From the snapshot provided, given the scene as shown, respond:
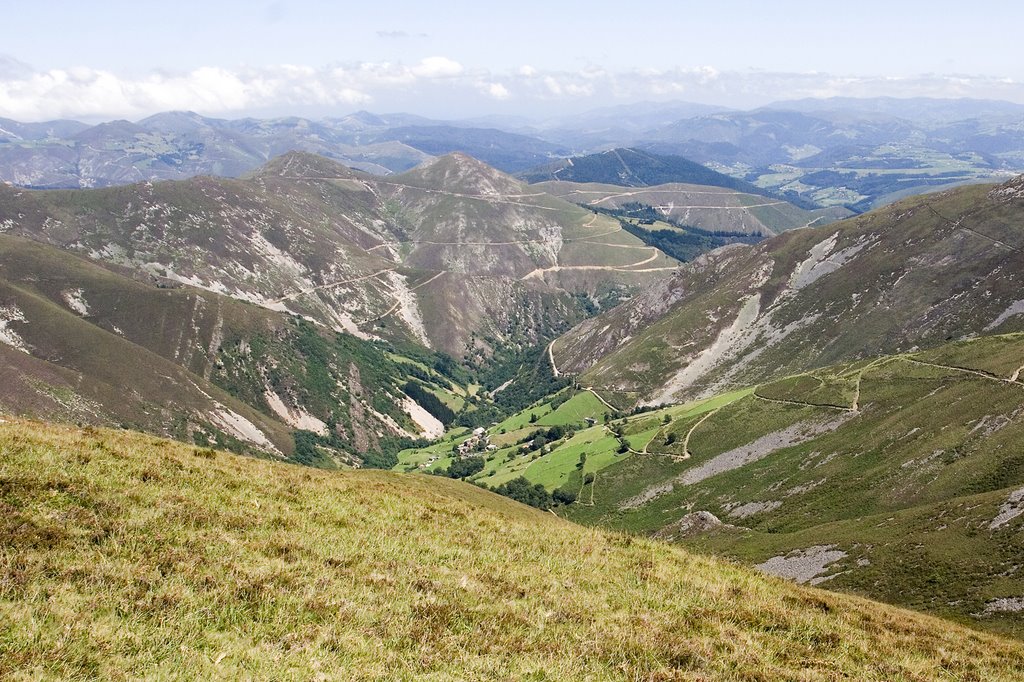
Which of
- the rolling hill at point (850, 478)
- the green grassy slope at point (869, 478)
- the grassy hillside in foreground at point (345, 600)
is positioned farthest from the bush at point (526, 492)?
the grassy hillside in foreground at point (345, 600)

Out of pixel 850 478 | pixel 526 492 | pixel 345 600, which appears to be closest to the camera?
pixel 345 600

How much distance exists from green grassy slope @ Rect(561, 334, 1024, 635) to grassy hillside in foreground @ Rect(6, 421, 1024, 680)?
4111 centimetres

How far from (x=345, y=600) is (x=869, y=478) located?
10151 cm

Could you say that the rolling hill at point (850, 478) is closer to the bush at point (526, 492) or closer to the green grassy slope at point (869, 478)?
the green grassy slope at point (869, 478)

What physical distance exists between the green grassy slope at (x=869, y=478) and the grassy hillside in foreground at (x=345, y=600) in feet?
135

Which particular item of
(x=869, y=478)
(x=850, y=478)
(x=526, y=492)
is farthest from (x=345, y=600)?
(x=526, y=492)

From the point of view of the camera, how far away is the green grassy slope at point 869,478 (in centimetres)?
5816

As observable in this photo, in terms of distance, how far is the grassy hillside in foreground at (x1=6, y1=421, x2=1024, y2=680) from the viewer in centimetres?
1295

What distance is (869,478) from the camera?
95625 mm

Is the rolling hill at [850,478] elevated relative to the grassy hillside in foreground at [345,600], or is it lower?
lower

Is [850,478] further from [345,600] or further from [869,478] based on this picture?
[345,600]

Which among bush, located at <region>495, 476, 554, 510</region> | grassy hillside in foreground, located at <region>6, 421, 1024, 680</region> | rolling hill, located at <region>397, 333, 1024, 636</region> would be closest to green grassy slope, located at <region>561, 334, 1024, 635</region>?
rolling hill, located at <region>397, 333, 1024, 636</region>

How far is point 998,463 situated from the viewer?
79.7 m

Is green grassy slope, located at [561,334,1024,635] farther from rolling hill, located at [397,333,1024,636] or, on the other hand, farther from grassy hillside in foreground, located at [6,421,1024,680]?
grassy hillside in foreground, located at [6,421,1024,680]
